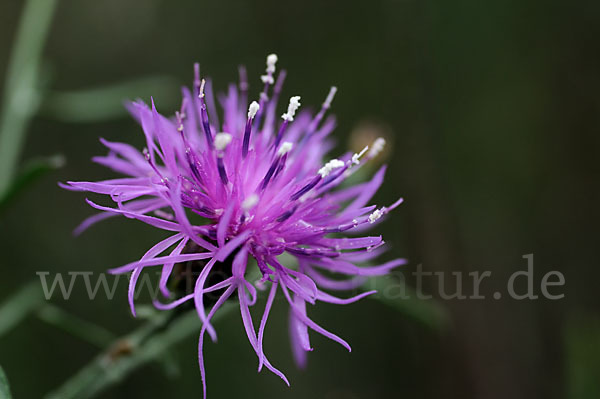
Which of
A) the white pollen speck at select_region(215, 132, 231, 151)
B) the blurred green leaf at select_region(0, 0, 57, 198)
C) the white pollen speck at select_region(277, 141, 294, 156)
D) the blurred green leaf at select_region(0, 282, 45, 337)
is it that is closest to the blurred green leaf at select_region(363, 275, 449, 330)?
the white pollen speck at select_region(277, 141, 294, 156)

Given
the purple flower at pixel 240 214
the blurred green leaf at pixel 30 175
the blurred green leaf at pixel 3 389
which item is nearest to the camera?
the blurred green leaf at pixel 3 389

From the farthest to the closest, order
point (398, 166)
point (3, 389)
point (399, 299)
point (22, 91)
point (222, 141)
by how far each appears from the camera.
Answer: point (398, 166) → point (399, 299) → point (22, 91) → point (222, 141) → point (3, 389)

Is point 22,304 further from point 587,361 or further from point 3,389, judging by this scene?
point 587,361

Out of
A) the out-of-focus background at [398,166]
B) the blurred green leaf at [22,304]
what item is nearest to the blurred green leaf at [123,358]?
the blurred green leaf at [22,304]

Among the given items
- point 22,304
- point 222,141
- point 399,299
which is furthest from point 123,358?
point 399,299

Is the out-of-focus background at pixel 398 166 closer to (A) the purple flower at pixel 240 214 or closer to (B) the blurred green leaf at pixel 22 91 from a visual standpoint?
(B) the blurred green leaf at pixel 22 91
